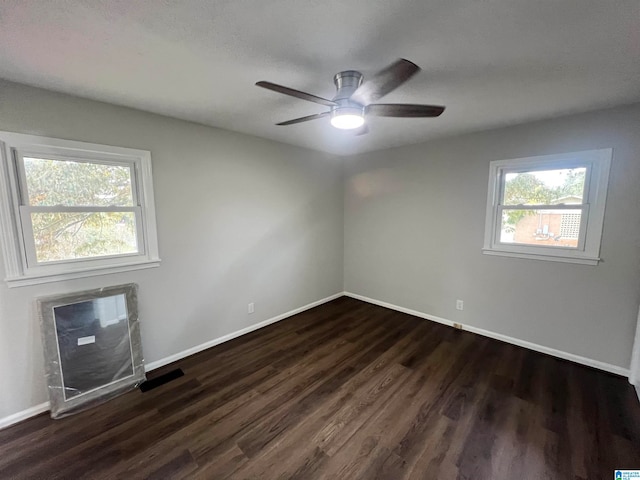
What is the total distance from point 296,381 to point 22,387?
6.68 ft

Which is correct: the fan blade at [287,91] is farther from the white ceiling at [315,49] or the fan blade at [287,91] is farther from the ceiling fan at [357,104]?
the white ceiling at [315,49]

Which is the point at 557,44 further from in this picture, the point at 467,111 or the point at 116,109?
the point at 116,109

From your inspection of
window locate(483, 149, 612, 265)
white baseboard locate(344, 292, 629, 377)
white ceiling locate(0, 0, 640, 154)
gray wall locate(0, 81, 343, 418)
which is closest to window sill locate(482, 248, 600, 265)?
window locate(483, 149, 612, 265)

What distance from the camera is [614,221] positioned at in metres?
2.35

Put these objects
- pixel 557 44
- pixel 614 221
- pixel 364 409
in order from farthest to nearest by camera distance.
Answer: pixel 614 221
pixel 364 409
pixel 557 44

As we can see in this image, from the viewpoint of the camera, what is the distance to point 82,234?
2166 millimetres

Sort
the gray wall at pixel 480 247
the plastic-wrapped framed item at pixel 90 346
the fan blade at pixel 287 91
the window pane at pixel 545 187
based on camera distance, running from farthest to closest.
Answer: the window pane at pixel 545 187 → the gray wall at pixel 480 247 → the plastic-wrapped framed item at pixel 90 346 → the fan blade at pixel 287 91

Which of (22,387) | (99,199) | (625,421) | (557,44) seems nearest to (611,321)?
(625,421)

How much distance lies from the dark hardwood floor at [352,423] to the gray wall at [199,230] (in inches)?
17.0

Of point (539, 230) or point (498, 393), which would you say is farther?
point (539, 230)

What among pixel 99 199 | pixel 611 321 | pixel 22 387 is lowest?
pixel 22 387

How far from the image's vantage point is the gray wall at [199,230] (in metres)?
1.92

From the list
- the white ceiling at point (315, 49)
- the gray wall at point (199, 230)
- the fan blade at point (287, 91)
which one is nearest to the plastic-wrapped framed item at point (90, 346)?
the gray wall at point (199, 230)

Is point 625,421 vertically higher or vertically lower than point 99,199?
lower
